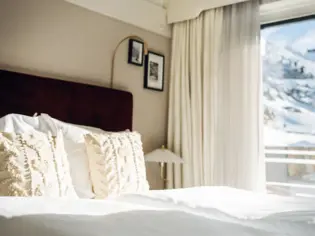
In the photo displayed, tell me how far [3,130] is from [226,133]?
5.75 ft

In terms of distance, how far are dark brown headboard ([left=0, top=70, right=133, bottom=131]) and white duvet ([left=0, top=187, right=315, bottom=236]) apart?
0.86m

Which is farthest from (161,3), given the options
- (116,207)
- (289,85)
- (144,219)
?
(144,219)

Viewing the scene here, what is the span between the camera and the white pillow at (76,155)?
6.52 ft

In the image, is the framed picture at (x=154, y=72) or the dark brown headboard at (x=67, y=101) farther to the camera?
the framed picture at (x=154, y=72)

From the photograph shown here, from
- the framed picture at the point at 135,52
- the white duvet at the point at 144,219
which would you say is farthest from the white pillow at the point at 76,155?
the framed picture at the point at 135,52

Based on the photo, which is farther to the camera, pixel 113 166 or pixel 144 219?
pixel 113 166

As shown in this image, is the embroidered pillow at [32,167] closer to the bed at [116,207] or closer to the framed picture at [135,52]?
the bed at [116,207]

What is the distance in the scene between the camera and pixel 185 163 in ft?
10.2

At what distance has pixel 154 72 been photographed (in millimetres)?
3188

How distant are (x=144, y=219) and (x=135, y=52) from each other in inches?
82.1

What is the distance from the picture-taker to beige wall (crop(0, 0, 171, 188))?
88.1 inches

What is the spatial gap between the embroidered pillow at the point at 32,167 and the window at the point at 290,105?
70.5 inches

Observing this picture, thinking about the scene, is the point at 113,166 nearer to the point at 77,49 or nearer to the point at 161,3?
the point at 77,49

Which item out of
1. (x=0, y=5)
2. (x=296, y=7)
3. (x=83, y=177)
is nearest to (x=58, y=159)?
(x=83, y=177)
